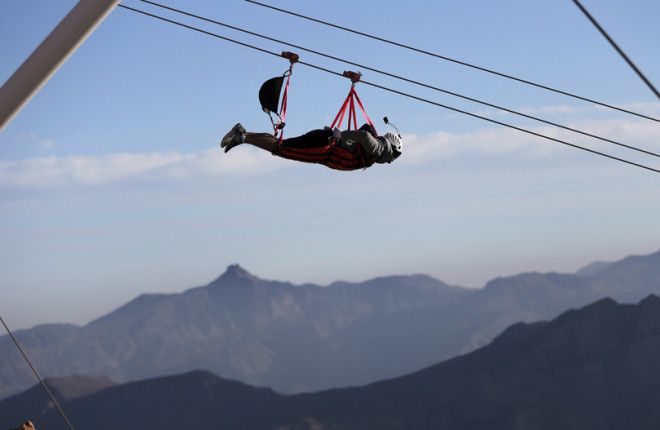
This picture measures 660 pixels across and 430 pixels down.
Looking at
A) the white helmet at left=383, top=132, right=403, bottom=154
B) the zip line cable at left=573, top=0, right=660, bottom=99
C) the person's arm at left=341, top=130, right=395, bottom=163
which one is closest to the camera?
the zip line cable at left=573, top=0, right=660, bottom=99

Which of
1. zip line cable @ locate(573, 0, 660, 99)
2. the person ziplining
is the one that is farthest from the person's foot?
zip line cable @ locate(573, 0, 660, 99)

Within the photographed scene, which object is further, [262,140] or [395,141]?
[395,141]

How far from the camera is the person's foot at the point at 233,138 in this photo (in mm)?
22250

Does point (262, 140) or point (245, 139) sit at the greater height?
point (262, 140)

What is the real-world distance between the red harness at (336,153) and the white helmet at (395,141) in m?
0.57

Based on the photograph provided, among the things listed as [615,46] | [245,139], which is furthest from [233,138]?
[615,46]

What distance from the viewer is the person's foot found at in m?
22.2

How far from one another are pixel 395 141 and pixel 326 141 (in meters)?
2.31

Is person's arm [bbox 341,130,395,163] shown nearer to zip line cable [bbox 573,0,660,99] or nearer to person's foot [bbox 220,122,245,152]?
person's foot [bbox 220,122,245,152]

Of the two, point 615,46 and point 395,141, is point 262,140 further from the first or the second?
point 615,46

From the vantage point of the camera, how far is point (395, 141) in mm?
24875

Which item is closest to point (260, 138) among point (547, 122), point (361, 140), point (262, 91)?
point (262, 91)

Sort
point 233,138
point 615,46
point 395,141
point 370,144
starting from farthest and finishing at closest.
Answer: point 395,141 < point 370,144 < point 233,138 < point 615,46

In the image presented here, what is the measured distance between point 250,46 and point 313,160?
3.25 meters
